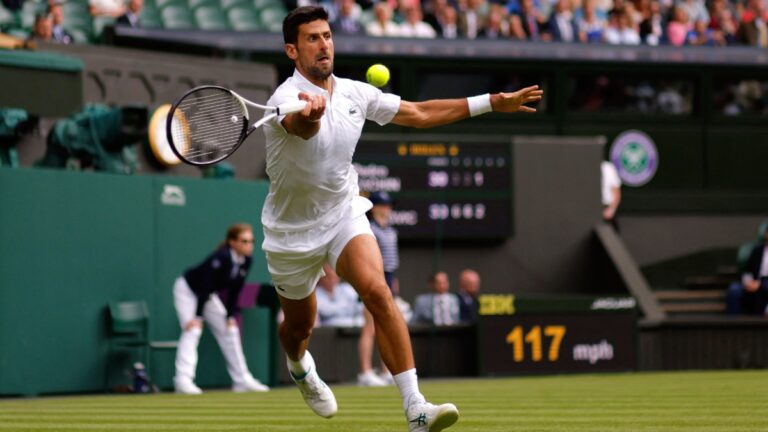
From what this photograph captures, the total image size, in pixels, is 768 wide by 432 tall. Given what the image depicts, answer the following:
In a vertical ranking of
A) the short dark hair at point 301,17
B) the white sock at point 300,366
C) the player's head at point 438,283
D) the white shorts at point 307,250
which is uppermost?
the short dark hair at point 301,17

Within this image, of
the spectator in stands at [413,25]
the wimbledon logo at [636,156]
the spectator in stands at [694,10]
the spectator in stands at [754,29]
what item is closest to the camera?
the spectator in stands at [413,25]

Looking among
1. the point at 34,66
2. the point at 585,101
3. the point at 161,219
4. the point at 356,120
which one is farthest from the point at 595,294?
the point at 356,120

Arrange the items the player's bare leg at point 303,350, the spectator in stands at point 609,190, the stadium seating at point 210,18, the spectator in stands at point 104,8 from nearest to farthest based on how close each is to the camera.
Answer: the player's bare leg at point 303,350
the spectator in stands at point 104,8
the stadium seating at point 210,18
the spectator in stands at point 609,190

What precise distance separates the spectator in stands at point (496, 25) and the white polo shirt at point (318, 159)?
556 inches

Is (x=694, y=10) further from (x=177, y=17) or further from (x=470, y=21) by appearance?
(x=177, y=17)

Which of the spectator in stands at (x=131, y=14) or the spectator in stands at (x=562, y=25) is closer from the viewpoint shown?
the spectator in stands at (x=131, y=14)

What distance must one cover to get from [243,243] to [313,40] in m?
7.15

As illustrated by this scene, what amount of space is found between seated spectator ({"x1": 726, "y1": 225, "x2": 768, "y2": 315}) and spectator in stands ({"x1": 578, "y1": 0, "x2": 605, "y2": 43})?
197 inches

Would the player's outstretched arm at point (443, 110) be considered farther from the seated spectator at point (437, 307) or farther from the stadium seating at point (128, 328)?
the seated spectator at point (437, 307)

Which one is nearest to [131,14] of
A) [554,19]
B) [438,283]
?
[438,283]

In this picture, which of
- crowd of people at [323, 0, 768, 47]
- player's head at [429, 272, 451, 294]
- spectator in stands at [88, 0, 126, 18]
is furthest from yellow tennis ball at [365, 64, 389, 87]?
crowd of people at [323, 0, 768, 47]

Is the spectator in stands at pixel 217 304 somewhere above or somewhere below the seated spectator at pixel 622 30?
below

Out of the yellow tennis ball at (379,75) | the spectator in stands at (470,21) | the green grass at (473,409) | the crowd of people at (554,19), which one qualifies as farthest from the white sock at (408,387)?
the spectator in stands at (470,21)

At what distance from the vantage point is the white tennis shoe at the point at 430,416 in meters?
6.88
